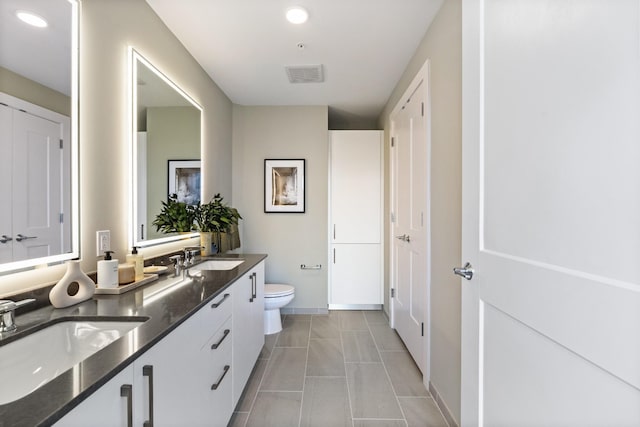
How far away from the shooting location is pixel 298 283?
3.42 m

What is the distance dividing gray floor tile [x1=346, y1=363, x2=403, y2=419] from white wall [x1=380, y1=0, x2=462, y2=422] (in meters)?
0.32

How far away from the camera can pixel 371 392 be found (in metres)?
1.93

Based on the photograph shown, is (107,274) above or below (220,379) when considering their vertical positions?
above

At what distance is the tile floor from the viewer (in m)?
1.69

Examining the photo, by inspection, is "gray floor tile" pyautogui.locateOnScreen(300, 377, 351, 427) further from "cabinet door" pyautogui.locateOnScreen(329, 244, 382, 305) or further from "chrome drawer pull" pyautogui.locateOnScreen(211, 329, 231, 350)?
"cabinet door" pyautogui.locateOnScreen(329, 244, 382, 305)

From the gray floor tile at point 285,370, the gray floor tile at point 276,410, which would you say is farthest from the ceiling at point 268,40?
the gray floor tile at point 285,370

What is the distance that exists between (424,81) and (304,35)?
0.90 metres

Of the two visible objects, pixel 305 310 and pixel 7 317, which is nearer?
pixel 7 317

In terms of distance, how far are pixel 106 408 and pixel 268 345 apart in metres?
2.06

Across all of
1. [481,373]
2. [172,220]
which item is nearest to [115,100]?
[172,220]

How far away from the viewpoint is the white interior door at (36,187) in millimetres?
1021

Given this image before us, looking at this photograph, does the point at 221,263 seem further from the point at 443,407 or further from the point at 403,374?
the point at 443,407

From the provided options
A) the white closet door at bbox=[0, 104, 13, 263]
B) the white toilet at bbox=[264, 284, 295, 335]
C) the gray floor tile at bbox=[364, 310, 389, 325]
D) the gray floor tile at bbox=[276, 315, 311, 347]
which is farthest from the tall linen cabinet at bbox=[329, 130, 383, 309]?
the white closet door at bbox=[0, 104, 13, 263]

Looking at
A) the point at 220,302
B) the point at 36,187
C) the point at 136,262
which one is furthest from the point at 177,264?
the point at 36,187
